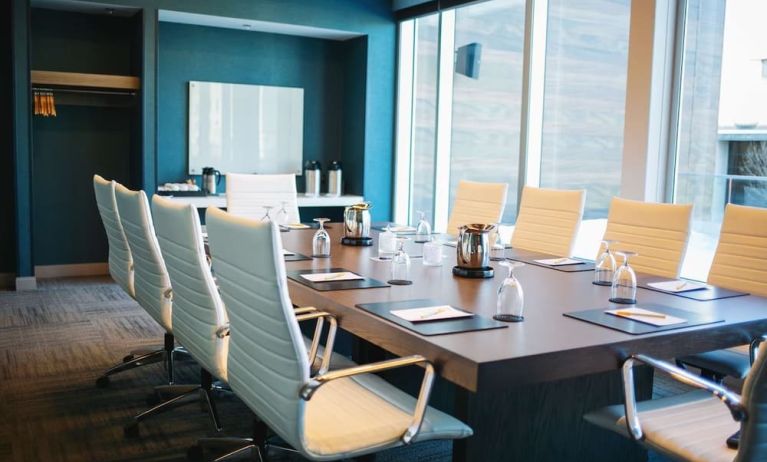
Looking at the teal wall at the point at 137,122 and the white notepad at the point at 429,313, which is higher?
the teal wall at the point at 137,122

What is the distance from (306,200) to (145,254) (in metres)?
3.81

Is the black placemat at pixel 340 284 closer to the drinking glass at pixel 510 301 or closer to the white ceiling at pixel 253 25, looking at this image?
the drinking glass at pixel 510 301

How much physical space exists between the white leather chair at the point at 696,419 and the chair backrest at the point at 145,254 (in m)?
1.85

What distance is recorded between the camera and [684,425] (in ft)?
7.48

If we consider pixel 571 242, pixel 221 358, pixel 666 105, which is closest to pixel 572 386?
pixel 221 358

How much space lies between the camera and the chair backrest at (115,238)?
3.81m

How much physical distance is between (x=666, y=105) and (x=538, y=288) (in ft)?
8.93

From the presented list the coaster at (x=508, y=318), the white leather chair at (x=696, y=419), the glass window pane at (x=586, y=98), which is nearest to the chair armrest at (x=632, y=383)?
the white leather chair at (x=696, y=419)

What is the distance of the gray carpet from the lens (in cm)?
318

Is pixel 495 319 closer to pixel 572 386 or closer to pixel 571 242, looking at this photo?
pixel 572 386

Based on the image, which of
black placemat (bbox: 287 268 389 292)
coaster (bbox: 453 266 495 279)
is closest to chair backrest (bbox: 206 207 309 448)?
black placemat (bbox: 287 268 389 292)

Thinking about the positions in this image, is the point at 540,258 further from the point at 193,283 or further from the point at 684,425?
the point at 193,283

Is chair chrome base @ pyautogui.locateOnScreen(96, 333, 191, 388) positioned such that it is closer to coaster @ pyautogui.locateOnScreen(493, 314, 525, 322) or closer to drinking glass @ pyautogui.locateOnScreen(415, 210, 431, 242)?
drinking glass @ pyautogui.locateOnScreen(415, 210, 431, 242)

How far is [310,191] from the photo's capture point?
762cm
